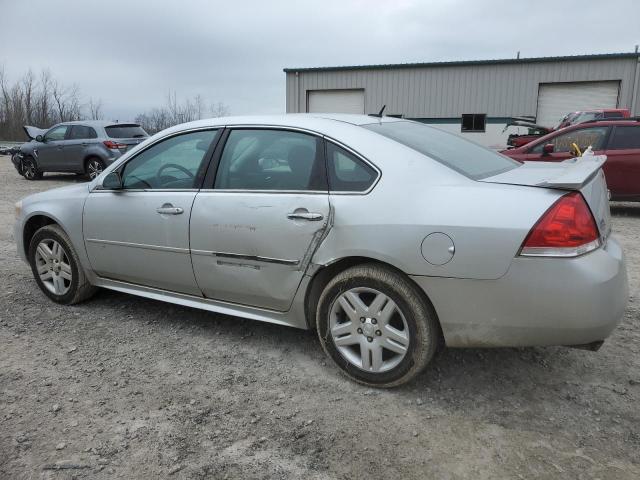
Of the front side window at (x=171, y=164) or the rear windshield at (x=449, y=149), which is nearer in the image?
the rear windshield at (x=449, y=149)

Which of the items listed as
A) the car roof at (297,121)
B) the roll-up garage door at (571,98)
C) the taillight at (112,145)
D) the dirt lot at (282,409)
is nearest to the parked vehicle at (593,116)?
the roll-up garage door at (571,98)

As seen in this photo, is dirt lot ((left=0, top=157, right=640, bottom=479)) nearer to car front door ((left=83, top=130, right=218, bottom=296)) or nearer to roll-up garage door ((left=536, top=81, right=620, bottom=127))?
car front door ((left=83, top=130, right=218, bottom=296))

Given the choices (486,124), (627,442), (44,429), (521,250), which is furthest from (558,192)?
(486,124)

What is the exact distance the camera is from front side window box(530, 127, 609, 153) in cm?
880

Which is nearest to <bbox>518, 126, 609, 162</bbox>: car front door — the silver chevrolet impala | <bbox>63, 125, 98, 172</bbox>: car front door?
the silver chevrolet impala

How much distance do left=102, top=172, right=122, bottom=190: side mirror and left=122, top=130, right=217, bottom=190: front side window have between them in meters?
0.04

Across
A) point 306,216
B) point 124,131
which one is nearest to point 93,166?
point 124,131

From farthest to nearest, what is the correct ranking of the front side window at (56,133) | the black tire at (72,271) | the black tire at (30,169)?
the black tire at (30,169) → the front side window at (56,133) → the black tire at (72,271)

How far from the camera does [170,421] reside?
268cm

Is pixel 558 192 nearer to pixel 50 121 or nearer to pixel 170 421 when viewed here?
pixel 170 421

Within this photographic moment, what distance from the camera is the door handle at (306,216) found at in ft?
9.60

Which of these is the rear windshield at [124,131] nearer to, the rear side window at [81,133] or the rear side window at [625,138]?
the rear side window at [81,133]

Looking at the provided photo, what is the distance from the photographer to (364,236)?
2770 millimetres

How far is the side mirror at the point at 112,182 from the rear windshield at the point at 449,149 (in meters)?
1.86
